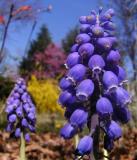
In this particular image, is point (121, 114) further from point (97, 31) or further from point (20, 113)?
point (20, 113)

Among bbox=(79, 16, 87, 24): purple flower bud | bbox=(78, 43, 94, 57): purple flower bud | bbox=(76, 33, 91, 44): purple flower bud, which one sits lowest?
bbox=(78, 43, 94, 57): purple flower bud

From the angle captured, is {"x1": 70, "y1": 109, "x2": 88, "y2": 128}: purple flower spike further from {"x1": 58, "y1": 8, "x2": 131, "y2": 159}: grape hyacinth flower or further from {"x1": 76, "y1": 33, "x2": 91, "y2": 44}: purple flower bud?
{"x1": 76, "y1": 33, "x2": 91, "y2": 44}: purple flower bud

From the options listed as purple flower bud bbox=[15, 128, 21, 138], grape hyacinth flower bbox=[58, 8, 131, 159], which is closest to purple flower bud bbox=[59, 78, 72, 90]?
grape hyacinth flower bbox=[58, 8, 131, 159]

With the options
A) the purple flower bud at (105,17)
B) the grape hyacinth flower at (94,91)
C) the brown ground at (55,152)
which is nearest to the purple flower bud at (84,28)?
the grape hyacinth flower at (94,91)

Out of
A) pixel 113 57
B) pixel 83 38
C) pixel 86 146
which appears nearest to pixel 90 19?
pixel 83 38

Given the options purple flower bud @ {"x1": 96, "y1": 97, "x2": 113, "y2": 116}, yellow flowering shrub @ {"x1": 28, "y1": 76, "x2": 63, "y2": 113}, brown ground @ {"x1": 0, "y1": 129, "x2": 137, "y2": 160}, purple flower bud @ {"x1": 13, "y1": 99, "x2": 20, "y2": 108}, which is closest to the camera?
purple flower bud @ {"x1": 96, "y1": 97, "x2": 113, "y2": 116}
